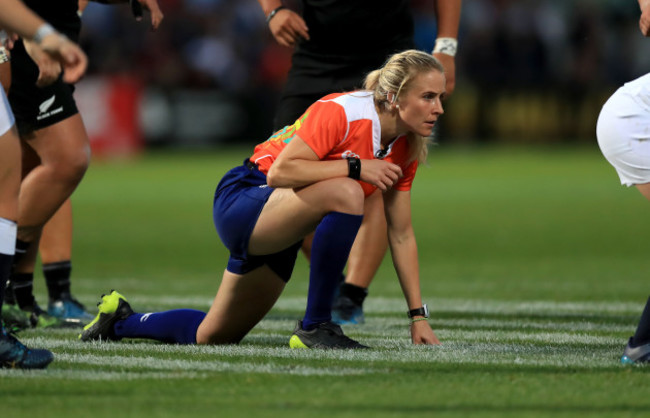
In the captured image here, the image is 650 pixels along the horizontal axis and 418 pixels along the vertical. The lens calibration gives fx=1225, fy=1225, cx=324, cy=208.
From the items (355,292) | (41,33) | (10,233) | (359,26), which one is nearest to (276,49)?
(359,26)

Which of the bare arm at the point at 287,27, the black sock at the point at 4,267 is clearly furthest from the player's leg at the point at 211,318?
the bare arm at the point at 287,27

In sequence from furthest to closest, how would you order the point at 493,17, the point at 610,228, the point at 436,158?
the point at 493,17, the point at 436,158, the point at 610,228

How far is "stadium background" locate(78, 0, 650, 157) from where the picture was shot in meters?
23.1

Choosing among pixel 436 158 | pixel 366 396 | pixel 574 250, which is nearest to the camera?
pixel 366 396

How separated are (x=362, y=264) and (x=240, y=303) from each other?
143 centimetres

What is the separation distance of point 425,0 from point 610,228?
1625cm

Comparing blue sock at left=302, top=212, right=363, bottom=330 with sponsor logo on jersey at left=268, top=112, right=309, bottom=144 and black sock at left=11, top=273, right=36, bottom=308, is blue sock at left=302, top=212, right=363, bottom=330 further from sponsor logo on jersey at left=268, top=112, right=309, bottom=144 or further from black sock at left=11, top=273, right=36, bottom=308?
black sock at left=11, top=273, right=36, bottom=308

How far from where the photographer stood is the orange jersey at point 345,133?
16.2ft

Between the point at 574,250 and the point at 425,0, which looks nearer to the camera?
the point at 574,250

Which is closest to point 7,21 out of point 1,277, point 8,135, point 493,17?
point 8,135

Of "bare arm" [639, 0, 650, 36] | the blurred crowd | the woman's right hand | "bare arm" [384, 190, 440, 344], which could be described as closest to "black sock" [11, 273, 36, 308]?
"bare arm" [384, 190, 440, 344]

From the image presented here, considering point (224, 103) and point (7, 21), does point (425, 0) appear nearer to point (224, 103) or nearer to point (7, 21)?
point (224, 103)

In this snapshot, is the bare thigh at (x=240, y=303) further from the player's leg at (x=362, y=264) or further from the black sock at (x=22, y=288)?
the black sock at (x=22, y=288)

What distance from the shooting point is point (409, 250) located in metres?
5.19
